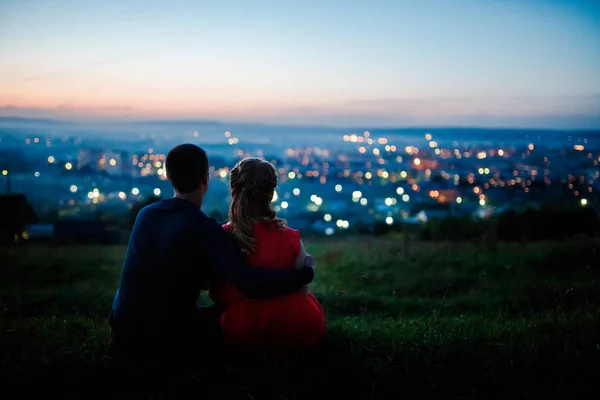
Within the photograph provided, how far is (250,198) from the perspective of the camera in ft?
12.6

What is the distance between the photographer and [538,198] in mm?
25984

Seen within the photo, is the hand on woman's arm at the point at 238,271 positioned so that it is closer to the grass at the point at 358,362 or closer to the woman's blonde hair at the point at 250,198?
the woman's blonde hair at the point at 250,198

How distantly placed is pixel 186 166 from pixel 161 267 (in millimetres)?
685

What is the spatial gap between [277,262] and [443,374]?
1487 millimetres

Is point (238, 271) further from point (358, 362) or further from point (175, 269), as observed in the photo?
point (358, 362)

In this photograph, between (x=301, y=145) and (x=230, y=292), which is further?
(x=301, y=145)

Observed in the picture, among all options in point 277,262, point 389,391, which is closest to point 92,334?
point 277,262

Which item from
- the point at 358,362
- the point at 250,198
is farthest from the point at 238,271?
the point at 358,362

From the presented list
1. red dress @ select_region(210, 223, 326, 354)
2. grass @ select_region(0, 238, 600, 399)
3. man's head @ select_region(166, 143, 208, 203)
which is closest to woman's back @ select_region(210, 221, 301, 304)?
red dress @ select_region(210, 223, 326, 354)

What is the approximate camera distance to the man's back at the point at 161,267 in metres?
3.64

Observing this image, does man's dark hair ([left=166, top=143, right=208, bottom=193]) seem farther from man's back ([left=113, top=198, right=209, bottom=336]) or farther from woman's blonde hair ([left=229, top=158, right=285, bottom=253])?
woman's blonde hair ([left=229, top=158, right=285, bottom=253])

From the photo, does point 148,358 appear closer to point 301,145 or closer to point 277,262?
point 277,262

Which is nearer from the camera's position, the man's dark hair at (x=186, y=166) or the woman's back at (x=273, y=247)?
the man's dark hair at (x=186, y=166)

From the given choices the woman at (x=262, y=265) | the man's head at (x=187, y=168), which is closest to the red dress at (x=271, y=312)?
the woman at (x=262, y=265)
